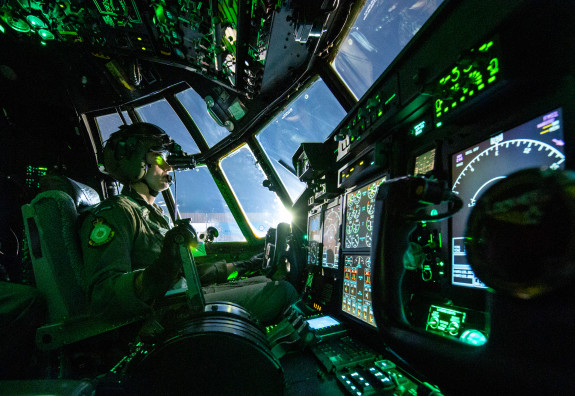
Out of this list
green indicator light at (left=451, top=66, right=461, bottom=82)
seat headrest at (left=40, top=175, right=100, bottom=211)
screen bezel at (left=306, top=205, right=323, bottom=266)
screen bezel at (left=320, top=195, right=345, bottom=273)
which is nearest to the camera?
green indicator light at (left=451, top=66, right=461, bottom=82)

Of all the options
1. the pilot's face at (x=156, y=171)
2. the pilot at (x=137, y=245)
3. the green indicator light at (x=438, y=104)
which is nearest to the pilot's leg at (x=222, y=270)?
the pilot at (x=137, y=245)

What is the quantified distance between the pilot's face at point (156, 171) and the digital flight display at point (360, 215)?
4.33 feet

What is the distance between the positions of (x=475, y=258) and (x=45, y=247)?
1474mm

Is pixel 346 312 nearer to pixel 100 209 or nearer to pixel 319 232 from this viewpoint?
pixel 319 232

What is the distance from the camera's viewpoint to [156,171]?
1662 mm

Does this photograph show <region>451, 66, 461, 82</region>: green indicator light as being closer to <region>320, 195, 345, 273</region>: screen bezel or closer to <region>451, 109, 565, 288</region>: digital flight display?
<region>451, 109, 565, 288</region>: digital flight display

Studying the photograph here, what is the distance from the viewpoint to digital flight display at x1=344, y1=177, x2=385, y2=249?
1130 mm

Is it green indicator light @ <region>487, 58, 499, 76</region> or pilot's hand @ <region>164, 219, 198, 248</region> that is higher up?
green indicator light @ <region>487, 58, 499, 76</region>

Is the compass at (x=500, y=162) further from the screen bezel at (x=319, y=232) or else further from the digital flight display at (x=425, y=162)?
the screen bezel at (x=319, y=232)

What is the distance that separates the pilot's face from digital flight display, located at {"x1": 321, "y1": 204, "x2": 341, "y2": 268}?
4.06 ft

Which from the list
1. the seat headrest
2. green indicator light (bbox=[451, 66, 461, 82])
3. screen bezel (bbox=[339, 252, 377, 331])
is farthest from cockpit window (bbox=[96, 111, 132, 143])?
green indicator light (bbox=[451, 66, 461, 82])

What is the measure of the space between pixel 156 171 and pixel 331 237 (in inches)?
52.3

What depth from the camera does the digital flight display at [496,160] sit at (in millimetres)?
482

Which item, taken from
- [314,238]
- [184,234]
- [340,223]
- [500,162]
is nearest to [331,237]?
[340,223]
